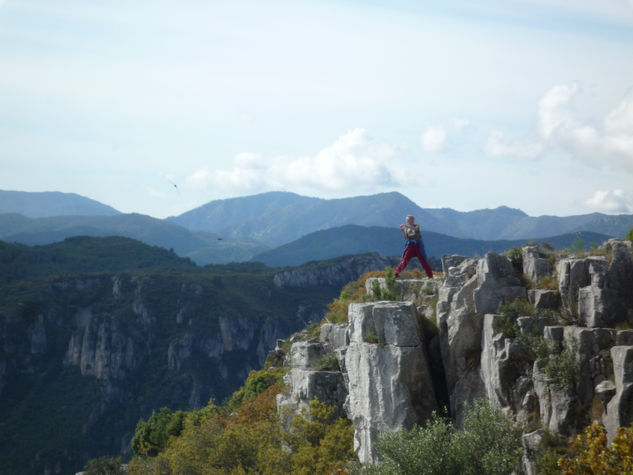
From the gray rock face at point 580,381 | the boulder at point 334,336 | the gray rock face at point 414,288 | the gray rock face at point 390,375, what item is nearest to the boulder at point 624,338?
the gray rock face at point 580,381

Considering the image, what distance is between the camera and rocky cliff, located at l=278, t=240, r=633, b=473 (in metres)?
24.6

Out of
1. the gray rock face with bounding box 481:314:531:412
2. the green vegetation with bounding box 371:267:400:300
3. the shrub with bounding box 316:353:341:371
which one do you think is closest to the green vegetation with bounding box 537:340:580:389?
the gray rock face with bounding box 481:314:531:412

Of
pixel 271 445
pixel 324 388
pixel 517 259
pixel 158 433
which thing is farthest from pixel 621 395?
pixel 158 433

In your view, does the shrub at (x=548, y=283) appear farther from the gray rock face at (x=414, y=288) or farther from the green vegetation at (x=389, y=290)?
the green vegetation at (x=389, y=290)

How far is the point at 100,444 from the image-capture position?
17788 centimetres

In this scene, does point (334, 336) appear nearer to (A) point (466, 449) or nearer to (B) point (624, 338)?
(A) point (466, 449)

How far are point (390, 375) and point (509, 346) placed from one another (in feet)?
18.7

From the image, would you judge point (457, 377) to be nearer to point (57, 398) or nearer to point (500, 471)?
point (500, 471)

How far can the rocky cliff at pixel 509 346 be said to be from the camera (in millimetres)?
24625

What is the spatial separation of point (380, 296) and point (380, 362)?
7229 mm

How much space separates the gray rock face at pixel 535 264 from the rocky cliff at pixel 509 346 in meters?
0.04

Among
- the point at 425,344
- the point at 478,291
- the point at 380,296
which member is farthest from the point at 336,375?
the point at 478,291

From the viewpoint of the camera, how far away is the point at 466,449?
1011 inches

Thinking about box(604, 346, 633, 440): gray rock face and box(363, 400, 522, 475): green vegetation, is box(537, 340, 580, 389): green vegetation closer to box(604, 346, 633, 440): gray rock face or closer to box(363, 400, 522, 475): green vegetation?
box(604, 346, 633, 440): gray rock face
